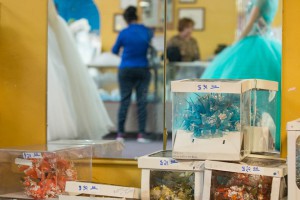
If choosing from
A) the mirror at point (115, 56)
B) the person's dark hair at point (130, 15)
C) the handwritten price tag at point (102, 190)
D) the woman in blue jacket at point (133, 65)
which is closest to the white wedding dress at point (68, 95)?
the mirror at point (115, 56)

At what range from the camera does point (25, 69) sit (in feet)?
7.99

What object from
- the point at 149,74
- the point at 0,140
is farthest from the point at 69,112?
the point at 149,74

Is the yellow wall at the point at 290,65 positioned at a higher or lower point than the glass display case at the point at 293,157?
higher

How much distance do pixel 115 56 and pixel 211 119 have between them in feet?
9.91

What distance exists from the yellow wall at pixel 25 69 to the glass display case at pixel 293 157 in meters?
1.23

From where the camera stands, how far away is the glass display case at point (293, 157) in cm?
163

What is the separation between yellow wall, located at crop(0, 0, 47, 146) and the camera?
2426mm

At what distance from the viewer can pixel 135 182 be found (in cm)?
228

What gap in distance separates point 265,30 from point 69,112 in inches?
51.4

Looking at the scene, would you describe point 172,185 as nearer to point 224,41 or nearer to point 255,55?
point 255,55

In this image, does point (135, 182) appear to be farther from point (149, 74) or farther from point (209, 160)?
point (149, 74)

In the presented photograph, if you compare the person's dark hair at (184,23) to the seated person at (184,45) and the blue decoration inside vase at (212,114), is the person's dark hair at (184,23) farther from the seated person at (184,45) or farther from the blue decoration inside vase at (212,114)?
the blue decoration inside vase at (212,114)

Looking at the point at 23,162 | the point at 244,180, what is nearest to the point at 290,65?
the point at 244,180

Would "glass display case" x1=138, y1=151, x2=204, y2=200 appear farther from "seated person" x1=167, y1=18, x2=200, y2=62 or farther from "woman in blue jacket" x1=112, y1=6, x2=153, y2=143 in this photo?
"seated person" x1=167, y1=18, x2=200, y2=62
